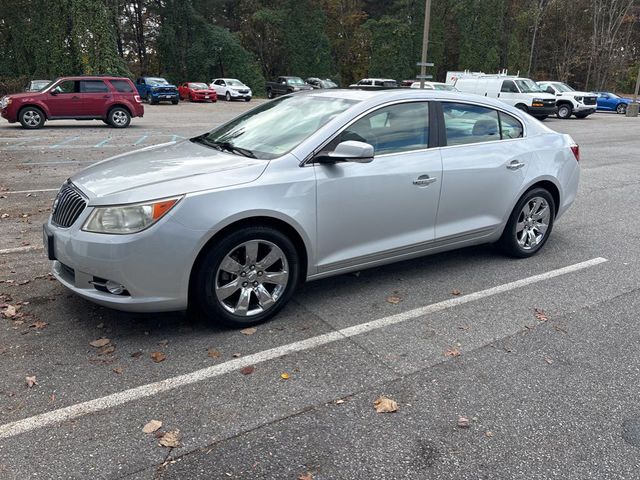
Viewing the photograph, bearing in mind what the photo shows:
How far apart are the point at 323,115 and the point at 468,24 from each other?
53.0 metres

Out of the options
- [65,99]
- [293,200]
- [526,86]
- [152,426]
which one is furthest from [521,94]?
[152,426]

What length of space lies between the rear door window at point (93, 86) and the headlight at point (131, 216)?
651 inches

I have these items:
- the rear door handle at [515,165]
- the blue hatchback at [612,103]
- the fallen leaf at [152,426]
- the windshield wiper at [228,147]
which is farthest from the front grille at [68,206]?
the blue hatchback at [612,103]

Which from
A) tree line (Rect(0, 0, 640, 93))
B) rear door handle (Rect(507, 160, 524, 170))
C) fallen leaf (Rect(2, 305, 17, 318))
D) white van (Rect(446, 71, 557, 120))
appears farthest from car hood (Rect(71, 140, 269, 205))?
tree line (Rect(0, 0, 640, 93))

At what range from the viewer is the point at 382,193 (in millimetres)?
4289

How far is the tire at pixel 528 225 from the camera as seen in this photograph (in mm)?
5359

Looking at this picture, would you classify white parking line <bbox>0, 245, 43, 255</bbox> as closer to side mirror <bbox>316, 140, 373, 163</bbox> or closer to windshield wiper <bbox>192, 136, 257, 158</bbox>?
windshield wiper <bbox>192, 136, 257, 158</bbox>

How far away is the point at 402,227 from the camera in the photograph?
4520mm

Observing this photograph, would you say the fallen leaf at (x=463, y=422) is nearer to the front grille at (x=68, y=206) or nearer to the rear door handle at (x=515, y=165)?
the front grille at (x=68, y=206)

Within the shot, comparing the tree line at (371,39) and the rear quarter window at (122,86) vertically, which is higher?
the tree line at (371,39)

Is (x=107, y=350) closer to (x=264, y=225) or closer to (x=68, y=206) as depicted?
(x=68, y=206)

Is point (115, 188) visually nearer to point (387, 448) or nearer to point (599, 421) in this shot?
point (387, 448)

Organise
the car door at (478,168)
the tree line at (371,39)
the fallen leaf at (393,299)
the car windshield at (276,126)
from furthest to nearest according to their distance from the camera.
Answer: the tree line at (371,39) → the car door at (478,168) → the fallen leaf at (393,299) → the car windshield at (276,126)

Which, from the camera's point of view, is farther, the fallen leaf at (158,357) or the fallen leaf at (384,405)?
the fallen leaf at (158,357)
